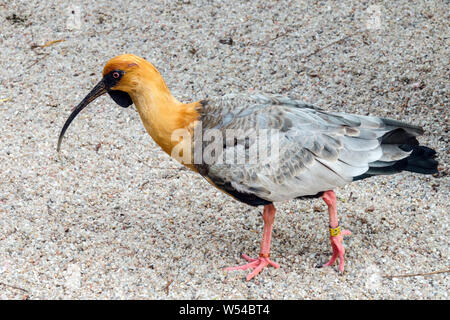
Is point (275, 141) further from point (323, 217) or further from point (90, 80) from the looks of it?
point (90, 80)

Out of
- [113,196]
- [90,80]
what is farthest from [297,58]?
[113,196]

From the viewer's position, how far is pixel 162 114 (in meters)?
3.79

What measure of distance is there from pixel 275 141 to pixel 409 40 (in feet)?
11.3

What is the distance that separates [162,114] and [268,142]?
749 millimetres

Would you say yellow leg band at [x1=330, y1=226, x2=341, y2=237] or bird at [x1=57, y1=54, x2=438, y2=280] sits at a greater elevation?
bird at [x1=57, y1=54, x2=438, y2=280]

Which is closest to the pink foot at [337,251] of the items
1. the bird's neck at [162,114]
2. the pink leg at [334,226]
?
the pink leg at [334,226]

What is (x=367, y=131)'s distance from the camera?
3826 millimetres

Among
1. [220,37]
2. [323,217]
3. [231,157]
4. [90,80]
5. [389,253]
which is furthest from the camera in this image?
[220,37]

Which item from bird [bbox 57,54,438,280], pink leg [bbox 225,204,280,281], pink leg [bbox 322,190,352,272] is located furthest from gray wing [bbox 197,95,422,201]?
pink leg [bbox 225,204,280,281]

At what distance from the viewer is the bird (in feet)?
12.2

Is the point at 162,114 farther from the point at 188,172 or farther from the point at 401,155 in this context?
the point at 401,155

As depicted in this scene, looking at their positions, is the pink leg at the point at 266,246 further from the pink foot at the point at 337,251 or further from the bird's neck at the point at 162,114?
the bird's neck at the point at 162,114

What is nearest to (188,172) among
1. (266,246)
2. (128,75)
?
(266,246)

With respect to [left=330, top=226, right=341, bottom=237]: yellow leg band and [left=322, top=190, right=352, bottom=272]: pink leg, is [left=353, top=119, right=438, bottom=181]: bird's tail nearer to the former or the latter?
[left=322, top=190, right=352, bottom=272]: pink leg
